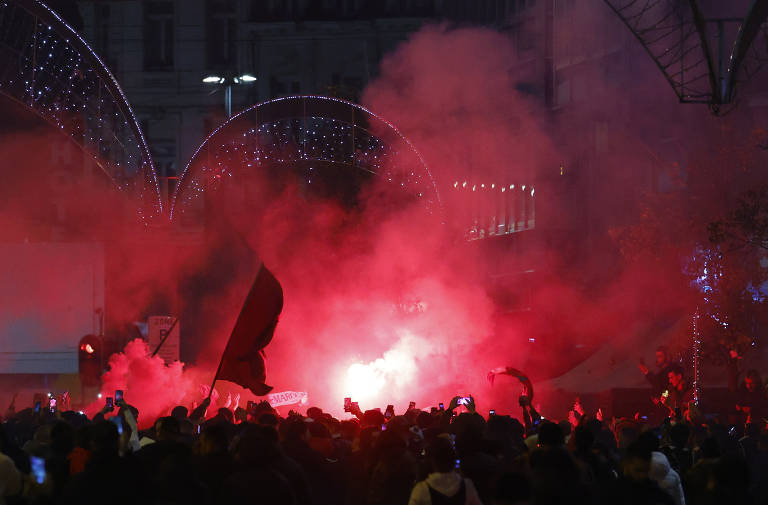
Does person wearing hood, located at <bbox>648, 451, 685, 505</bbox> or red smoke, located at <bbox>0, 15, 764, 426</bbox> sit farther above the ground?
red smoke, located at <bbox>0, 15, 764, 426</bbox>

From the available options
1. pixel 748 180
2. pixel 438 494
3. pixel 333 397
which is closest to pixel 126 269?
pixel 333 397

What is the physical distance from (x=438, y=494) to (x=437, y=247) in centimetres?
1708

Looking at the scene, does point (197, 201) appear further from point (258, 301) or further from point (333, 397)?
point (258, 301)

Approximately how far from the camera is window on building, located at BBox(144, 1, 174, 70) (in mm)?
31281

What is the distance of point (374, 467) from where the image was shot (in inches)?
246

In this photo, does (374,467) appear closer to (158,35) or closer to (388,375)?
(388,375)

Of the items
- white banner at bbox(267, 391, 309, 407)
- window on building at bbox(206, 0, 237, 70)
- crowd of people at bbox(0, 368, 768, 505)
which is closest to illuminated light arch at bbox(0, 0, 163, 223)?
white banner at bbox(267, 391, 309, 407)

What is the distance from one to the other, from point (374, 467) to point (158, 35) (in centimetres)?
2670

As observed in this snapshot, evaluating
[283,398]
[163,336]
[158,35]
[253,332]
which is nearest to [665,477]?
[253,332]

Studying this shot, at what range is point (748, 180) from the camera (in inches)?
643

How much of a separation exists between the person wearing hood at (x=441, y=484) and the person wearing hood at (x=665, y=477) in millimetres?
1099

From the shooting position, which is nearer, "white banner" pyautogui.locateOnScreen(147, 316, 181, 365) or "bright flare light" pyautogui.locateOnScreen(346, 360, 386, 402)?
"white banner" pyautogui.locateOnScreen(147, 316, 181, 365)

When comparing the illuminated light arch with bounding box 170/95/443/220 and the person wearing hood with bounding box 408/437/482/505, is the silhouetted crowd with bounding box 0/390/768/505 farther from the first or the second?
the illuminated light arch with bounding box 170/95/443/220

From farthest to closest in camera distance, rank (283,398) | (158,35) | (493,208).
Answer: (158,35) < (493,208) < (283,398)
